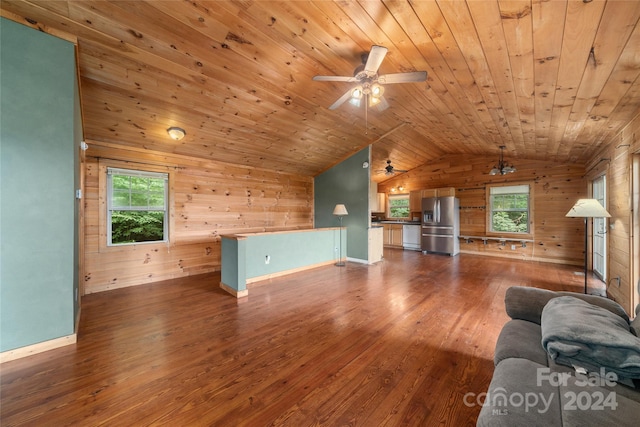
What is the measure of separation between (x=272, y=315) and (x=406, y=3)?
3.28 metres

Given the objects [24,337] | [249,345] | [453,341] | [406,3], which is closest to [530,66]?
[406,3]

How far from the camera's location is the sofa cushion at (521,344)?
1297mm

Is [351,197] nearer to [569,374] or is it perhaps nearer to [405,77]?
[405,77]

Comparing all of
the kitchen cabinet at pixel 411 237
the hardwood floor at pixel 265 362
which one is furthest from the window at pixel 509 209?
the hardwood floor at pixel 265 362

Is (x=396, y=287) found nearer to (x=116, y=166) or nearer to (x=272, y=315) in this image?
(x=272, y=315)

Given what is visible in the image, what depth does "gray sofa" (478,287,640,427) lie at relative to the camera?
88 centimetres

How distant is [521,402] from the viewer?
3.06ft

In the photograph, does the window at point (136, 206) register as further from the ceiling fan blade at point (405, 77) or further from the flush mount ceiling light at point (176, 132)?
the ceiling fan blade at point (405, 77)

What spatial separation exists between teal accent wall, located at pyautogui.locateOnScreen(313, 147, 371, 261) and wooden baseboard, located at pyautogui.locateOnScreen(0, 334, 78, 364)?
492 cm

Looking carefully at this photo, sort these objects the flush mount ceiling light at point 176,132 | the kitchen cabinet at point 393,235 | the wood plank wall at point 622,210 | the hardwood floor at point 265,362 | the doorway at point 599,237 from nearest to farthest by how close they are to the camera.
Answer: the hardwood floor at point 265,362, the wood plank wall at point 622,210, the flush mount ceiling light at point 176,132, the doorway at point 599,237, the kitchen cabinet at point 393,235

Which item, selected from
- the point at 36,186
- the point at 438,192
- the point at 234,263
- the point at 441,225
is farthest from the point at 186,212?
the point at 438,192

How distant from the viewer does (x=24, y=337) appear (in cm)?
214

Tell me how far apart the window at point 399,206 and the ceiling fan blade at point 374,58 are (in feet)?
22.1

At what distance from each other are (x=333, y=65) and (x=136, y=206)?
3951 millimetres
